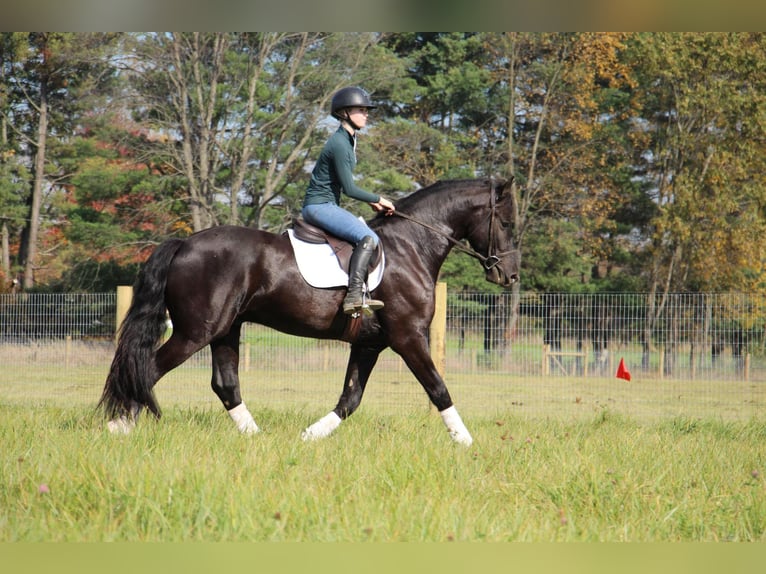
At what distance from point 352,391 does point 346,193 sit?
70.4 inches

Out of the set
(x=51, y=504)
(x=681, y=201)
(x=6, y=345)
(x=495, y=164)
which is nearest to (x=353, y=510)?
(x=51, y=504)

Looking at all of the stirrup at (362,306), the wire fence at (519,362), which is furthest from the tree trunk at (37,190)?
the stirrup at (362,306)

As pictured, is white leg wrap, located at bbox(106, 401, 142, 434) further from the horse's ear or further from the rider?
the horse's ear

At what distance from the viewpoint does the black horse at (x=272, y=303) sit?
6820 mm

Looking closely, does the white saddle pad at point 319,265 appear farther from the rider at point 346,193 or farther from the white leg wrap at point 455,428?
the white leg wrap at point 455,428

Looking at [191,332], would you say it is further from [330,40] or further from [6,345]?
[330,40]

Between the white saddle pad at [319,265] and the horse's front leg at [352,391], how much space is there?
0.83m

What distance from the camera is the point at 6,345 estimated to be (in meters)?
14.0

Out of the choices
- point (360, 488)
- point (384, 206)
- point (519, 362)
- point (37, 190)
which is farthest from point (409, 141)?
point (360, 488)

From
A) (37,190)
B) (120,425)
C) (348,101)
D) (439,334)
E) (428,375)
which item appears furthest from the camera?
(37,190)

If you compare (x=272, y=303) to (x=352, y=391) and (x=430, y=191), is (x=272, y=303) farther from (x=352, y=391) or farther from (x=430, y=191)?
(x=430, y=191)

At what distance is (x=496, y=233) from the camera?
7672 millimetres

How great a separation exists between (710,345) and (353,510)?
9.74 m

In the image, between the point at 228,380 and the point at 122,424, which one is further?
the point at 228,380
